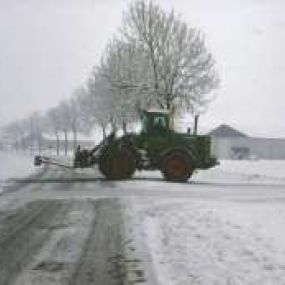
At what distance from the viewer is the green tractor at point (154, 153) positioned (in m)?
28.9

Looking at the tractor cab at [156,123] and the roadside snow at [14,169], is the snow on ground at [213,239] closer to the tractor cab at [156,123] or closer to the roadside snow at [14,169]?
the tractor cab at [156,123]

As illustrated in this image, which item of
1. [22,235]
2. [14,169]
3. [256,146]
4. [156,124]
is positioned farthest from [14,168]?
[256,146]

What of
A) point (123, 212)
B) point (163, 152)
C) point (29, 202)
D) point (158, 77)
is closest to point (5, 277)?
point (123, 212)

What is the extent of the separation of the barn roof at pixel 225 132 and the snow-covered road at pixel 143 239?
8517 cm

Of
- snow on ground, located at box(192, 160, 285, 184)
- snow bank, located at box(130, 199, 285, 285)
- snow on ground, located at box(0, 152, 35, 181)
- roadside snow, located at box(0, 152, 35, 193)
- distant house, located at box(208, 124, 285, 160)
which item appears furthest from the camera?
distant house, located at box(208, 124, 285, 160)

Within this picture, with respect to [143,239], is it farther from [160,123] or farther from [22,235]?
[160,123]

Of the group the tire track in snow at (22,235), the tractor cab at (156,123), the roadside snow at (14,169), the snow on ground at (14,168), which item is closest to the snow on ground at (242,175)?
the tractor cab at (156,123)

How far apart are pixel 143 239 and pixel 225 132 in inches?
3746

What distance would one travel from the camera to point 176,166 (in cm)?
2883

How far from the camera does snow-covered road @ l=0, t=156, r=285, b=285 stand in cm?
938

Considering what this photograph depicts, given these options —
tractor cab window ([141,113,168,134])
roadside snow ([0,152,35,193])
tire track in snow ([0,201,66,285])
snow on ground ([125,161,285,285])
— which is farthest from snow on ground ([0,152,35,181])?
snow on ground ([125,161,285,285])

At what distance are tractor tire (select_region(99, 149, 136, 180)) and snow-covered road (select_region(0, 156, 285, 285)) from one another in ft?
25.9

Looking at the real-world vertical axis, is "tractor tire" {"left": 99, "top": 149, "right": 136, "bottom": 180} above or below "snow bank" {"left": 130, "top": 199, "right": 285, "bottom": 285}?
above

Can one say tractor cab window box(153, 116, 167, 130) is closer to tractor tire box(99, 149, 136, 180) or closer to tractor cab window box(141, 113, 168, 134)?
tractor cab window box(141, 113, 168, 134)
